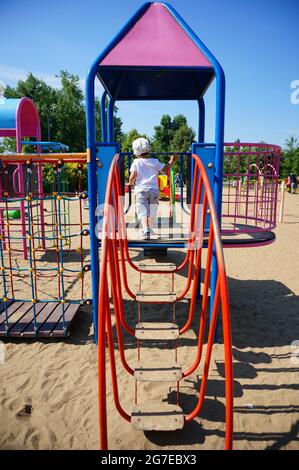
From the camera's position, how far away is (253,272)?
6488mm

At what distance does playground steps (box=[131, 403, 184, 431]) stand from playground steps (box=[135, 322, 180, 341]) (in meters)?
0.52

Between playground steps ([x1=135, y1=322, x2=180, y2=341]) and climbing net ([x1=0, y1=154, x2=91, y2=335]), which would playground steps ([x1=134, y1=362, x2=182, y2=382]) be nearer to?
playground steps ([x1=135, y1=322, x2=180, y2=341])

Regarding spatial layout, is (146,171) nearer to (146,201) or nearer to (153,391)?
(146,201)

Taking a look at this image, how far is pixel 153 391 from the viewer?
283cm

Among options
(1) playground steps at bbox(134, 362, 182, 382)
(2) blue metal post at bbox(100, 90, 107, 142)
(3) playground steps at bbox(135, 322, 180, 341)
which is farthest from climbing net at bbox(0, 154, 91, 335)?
(1) playground steps at bbox(134, 362, 182, 382)

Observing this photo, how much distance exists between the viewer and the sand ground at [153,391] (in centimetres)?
233

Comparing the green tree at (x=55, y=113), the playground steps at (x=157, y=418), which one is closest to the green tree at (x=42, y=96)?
the green tree at (x=55, y=113)

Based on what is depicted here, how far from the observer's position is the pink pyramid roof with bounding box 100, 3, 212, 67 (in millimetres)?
3182

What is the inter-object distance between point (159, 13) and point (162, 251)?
4.79m

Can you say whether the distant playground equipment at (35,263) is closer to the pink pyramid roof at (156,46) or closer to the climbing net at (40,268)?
the climbing net at (40,268)

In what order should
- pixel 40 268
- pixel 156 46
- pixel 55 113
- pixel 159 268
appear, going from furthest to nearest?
→ pixel 55 113
pixel 40 268
pixel 159 268
pixel 156 46

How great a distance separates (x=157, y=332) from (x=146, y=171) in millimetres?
1979

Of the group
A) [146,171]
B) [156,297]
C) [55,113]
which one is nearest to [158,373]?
[156,297]

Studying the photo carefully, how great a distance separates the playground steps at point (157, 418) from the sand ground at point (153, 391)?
0.63 feet
